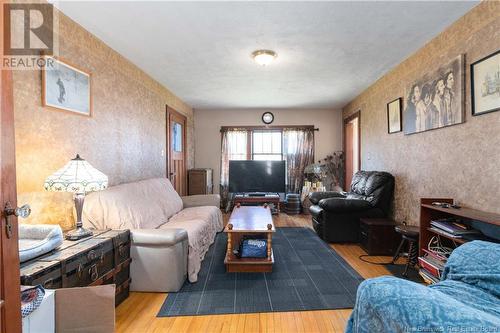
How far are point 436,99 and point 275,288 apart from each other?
247 cm

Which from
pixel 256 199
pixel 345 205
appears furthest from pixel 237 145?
pixel 345 205

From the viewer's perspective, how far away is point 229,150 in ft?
21.0

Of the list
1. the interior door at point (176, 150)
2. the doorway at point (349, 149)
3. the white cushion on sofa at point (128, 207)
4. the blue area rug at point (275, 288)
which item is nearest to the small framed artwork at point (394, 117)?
the blue area rug at point (275, 288)

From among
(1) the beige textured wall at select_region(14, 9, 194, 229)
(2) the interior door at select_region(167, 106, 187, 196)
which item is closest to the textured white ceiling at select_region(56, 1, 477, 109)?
(1) the beige textured wall at select_region(14, 9, 194, 229)

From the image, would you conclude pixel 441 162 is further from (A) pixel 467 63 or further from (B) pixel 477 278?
(B) pixel 477 278

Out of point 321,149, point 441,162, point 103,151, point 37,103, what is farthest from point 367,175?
point 37,103

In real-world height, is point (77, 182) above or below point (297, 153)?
below

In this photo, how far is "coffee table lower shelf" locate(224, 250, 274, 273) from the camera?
9.09 feet

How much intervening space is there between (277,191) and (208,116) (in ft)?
8.16

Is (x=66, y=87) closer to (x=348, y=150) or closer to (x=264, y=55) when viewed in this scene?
(x=264, y=55)

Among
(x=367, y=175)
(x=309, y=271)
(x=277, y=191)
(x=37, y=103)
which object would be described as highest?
(x=37, y=103)

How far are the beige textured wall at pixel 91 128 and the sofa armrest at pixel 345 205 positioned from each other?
8.70 feet

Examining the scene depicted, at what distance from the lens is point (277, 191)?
229 inches

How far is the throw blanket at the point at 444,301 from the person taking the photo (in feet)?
2.59
